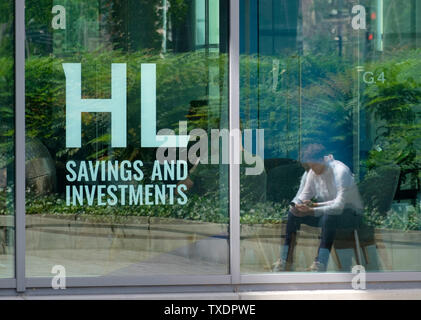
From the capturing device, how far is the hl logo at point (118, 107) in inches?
297

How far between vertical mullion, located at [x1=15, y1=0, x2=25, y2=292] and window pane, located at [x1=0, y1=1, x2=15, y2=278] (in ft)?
0.18

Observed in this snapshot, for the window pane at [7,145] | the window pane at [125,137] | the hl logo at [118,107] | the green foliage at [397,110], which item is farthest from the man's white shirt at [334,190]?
the window pane at [7,145]

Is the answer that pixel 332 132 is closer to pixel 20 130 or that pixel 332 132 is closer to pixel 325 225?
pixel 325 225

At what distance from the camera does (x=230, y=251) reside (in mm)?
7660

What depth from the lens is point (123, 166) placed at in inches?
300

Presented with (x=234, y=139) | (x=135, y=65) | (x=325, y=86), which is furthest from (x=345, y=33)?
(x=135, y=65)

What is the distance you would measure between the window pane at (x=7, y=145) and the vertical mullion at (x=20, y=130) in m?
0.05

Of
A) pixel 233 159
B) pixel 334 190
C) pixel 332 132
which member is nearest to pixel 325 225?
pixel 334 190

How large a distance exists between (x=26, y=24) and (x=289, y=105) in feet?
8.39

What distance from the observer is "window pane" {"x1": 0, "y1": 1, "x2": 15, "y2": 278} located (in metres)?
7.46

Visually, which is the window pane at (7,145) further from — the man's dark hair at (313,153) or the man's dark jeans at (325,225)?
the man's dark hair at (313,153)

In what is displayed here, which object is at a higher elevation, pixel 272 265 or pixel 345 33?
pixel 345 33
